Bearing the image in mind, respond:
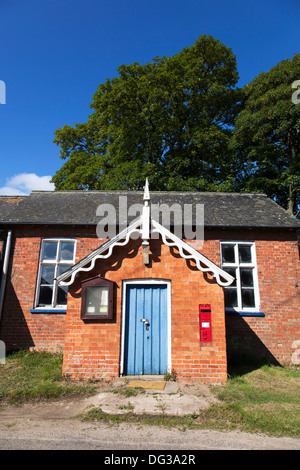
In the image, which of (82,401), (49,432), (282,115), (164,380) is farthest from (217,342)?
(282,115)

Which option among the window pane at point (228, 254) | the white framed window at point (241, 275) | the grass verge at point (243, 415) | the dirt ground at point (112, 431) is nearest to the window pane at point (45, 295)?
the dirt ground at point (112, 431)

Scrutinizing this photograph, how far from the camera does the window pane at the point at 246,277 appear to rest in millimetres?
10539

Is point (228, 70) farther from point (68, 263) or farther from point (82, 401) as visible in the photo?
point (82, 401)

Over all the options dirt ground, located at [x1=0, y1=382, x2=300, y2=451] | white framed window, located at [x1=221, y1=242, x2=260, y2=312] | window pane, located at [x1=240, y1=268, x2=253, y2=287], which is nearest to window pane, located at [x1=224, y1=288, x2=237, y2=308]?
white framed window, located at [x1=221, y1=242, x2=260, y2=312]

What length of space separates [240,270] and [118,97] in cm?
1721

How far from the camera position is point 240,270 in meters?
10.6

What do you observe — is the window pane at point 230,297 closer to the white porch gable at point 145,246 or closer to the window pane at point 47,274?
the white porch gable at point 145,246

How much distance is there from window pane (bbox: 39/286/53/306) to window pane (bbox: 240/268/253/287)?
7214mm

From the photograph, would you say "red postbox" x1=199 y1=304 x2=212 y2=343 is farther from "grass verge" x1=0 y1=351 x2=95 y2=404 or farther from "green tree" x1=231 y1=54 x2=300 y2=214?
"green tree" x1=231 y1=54 x2=300 y2=214

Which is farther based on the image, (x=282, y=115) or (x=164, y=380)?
(x=282, y=115)

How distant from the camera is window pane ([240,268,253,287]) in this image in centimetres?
1054

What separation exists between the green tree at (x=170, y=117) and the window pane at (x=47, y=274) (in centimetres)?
1047

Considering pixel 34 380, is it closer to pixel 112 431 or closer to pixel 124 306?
pixel 124 306

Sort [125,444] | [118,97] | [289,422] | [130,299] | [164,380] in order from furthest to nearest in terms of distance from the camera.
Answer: [118,97] < [130,299] < [164,380] < [289,422] < [125,444]
